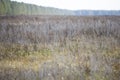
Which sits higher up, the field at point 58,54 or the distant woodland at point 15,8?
the field at point 58,54

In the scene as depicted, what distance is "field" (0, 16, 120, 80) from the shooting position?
8164 mm

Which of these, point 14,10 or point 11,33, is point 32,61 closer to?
point 11,33

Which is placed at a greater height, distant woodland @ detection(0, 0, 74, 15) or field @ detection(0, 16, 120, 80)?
field @ detection(0, 16, 120, 80)

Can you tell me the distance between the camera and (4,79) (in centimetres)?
774

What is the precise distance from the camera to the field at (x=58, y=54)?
26.8ft

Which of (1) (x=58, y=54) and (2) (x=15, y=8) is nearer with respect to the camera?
(1) (x=58, y=54)

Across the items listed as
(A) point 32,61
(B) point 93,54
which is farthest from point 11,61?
(B) point 93,54

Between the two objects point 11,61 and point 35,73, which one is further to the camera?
point 11,61

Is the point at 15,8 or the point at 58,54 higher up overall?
the point at 58,54

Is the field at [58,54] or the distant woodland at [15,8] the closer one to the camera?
the field at [58,54]

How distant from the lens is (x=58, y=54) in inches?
441

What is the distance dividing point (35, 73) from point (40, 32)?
25.8 feet

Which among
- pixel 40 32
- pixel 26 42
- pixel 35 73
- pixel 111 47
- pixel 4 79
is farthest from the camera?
pixel 40 32

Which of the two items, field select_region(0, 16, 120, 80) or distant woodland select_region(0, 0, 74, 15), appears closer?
field select_region(0, 16, 120, 80)
